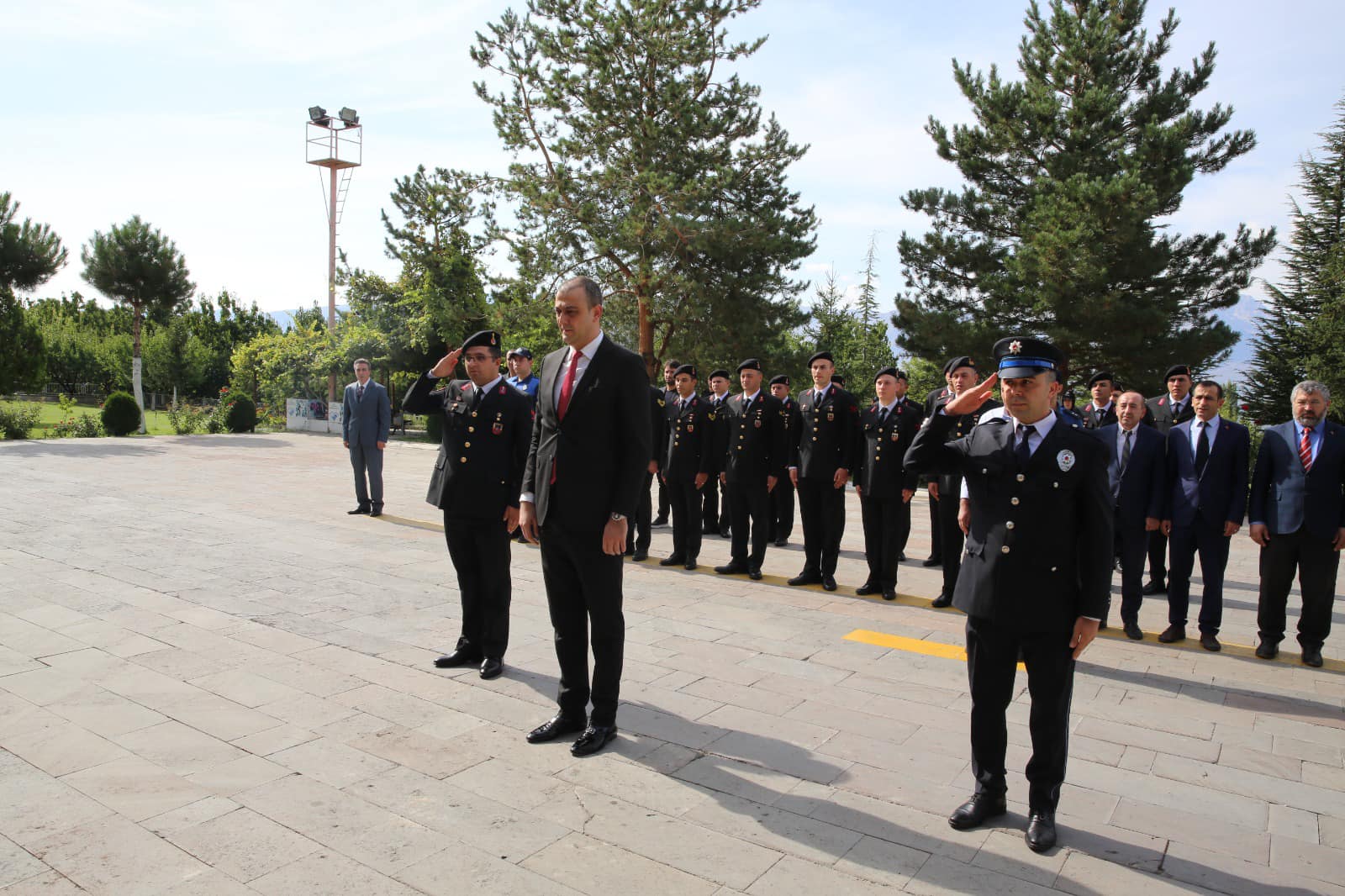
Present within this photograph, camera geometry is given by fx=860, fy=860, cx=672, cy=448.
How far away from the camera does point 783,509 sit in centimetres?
1055

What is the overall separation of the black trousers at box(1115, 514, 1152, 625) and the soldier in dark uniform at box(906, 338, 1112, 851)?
3795 mm

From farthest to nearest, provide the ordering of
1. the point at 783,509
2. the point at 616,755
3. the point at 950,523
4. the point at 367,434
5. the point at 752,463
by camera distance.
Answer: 1. the point at 367,434
2. the point at 783,509
3. the point at 752,463
4. the point at 950,523
5. the point at 616,755

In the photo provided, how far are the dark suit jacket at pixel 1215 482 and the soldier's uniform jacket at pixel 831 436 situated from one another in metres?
2.60

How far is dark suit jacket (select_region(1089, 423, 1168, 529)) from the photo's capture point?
6832 mm

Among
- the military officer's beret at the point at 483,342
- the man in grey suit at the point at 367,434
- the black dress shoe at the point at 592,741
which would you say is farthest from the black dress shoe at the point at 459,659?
the man in grey suit at the point at 367,434

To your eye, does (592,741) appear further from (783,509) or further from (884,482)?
(783,509)

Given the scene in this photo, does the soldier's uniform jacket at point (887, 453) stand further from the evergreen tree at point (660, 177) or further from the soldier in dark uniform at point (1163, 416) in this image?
the evergreen tree at point (660, 177)

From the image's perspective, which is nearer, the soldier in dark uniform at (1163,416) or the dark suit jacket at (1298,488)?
the dark suit jacket at (1298,488)

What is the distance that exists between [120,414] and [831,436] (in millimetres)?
25012

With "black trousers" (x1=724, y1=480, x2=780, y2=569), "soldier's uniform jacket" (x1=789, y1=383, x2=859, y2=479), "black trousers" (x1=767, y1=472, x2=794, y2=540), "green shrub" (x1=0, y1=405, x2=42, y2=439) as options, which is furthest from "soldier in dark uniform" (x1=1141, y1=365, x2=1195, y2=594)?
"green shrub" (x1=0, y1=405, x2=42, y2=439)

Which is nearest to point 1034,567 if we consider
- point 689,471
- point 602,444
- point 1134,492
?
point 602,444

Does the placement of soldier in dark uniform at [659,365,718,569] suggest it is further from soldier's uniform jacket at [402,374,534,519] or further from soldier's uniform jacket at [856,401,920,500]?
soldier's uniform jacket at [402,374,534,519]

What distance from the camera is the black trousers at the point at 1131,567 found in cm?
669

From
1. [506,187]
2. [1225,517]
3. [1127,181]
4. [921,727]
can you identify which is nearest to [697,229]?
[506,187]
